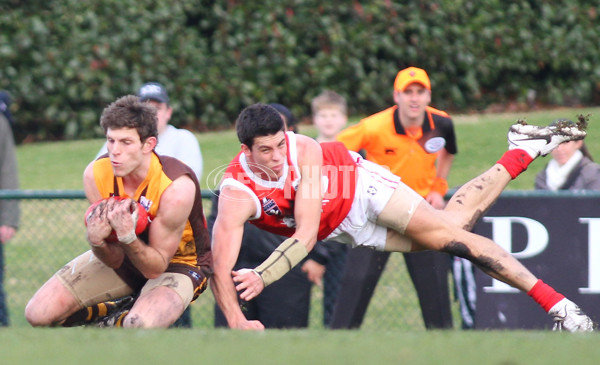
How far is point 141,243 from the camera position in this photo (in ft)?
18.3

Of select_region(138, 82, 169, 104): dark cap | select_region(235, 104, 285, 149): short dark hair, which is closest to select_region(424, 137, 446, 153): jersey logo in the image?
select_region(235, 104, 285, 149): short dark hair

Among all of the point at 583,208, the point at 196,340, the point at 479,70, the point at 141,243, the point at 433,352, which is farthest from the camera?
the point at 479,70

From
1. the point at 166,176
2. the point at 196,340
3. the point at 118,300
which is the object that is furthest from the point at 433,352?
the point at 118,300

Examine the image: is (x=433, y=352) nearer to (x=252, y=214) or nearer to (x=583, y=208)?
(x=252, y=214)

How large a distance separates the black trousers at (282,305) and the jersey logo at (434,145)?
138 cm

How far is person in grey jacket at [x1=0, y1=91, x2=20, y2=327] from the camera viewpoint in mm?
7398

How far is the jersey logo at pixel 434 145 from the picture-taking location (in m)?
7.44

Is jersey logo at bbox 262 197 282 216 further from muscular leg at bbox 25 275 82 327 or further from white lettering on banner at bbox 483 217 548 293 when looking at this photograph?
white lettering on banner at bbox 483 217 548 293

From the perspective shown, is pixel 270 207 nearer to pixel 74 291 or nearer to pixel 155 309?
pixel 155 309

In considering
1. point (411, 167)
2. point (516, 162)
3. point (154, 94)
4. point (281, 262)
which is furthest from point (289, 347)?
point (154, 94)

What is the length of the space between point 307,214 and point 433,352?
6.09ft

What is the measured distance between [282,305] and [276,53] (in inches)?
281

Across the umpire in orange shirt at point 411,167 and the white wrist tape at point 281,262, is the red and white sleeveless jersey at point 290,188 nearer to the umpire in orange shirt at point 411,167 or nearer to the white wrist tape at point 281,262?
the white wrist tape at point 281,262

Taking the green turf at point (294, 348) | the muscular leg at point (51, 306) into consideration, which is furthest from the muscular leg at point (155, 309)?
the green turf at point (294, 348)
